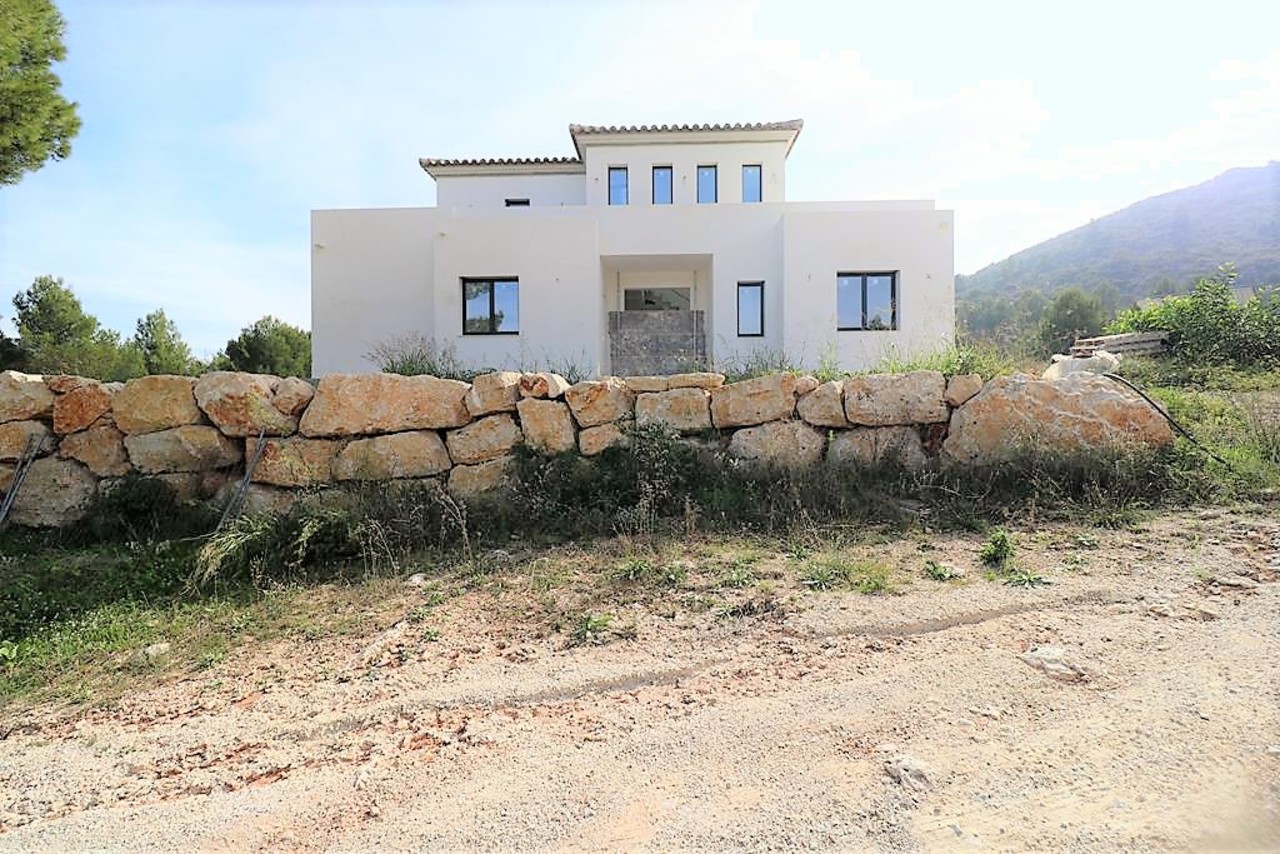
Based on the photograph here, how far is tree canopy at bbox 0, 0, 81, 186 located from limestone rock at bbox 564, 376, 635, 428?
24.9 ft

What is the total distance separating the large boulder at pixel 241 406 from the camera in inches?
258

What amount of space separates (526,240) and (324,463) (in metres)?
9.13

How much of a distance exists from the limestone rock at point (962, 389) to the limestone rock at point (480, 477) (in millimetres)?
4473

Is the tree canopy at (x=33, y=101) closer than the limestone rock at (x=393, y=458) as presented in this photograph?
No

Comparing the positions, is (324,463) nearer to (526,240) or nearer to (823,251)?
(526,240)

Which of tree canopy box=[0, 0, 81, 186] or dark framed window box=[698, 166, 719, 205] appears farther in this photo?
dark framed window box=[698, 166, 719, 205]

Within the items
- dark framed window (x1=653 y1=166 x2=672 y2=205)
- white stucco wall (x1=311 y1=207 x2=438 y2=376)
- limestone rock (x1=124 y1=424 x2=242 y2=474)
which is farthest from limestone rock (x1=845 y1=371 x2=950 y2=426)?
dark framed window (x1=653 y1=166 x2=672 y2=205)

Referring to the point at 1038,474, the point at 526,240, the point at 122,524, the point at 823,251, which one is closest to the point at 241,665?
the point at 122,524

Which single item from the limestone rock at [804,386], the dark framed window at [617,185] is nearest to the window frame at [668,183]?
the dark framed window at [617,185]

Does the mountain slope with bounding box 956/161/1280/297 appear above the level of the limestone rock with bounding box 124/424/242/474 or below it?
above

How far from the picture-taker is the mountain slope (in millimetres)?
49094

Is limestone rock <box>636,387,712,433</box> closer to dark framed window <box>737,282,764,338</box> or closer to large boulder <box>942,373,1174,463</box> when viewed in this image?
large boulder <box>942,373,1174,463</box>

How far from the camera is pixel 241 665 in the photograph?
146 inches

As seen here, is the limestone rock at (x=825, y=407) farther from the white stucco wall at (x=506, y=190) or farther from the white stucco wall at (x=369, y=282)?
the white stucco wall at (x=506, y=190)
